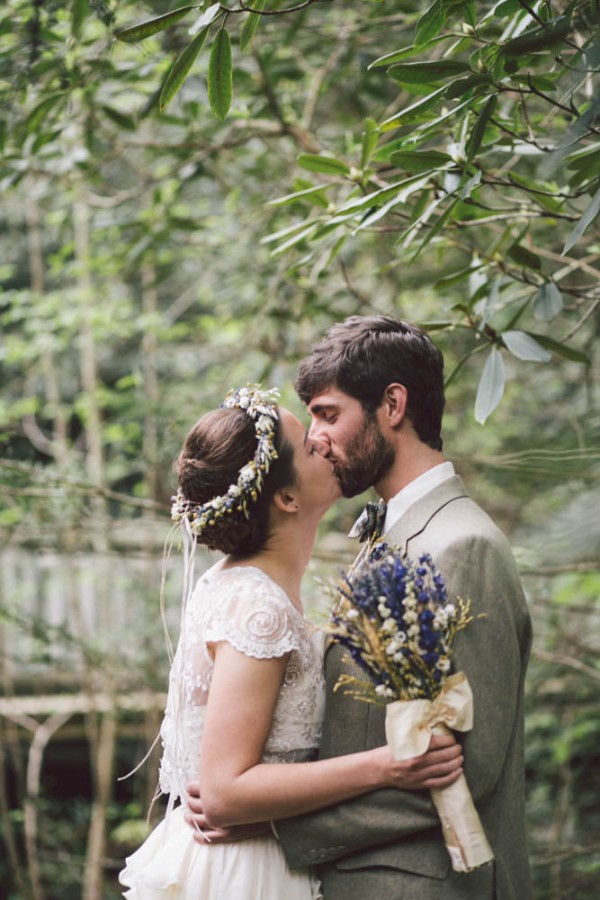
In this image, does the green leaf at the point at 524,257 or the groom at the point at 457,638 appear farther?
the green leaf at the point at 524,257

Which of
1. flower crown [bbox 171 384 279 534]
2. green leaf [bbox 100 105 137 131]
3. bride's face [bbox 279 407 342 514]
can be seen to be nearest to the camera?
flower crown [bbox 171 384 279 534]

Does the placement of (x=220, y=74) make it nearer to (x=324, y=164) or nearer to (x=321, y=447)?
(x=324, y=164)

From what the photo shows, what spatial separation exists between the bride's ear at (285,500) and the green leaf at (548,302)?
2.41ft

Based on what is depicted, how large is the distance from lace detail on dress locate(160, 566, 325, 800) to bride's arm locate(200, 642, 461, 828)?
0.05 metres

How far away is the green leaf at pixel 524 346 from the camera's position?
6.93 feet

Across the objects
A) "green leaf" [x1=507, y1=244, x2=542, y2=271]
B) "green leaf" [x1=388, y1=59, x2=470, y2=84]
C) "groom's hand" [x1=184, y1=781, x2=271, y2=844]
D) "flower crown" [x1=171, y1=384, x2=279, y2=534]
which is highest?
"green leaf" [x1=388, y1=59, x2=470, y2=84]

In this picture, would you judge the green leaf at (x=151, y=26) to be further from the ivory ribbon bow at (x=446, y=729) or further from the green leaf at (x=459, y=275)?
the ivory ribbon bow at (x=446, y=729)

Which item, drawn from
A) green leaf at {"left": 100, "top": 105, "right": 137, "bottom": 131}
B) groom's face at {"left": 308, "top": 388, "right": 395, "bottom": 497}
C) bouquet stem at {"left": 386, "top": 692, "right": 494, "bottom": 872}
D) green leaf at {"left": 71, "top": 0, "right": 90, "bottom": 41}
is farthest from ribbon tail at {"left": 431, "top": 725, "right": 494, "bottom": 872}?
green leaf at {"left": 100, "top": 105, "right": 137, "bottom": 131}

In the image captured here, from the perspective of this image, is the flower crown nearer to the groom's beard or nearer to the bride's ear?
the bride's ear

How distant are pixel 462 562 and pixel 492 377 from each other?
57 centimetres

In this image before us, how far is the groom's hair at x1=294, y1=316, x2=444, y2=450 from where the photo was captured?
200cm

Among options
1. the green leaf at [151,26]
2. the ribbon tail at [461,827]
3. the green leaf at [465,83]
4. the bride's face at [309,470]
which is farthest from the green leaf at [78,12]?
the ribbon tail at [461,827]

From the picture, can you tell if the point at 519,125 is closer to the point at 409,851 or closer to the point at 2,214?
the point at 409,851

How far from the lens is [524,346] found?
85.1 inches
